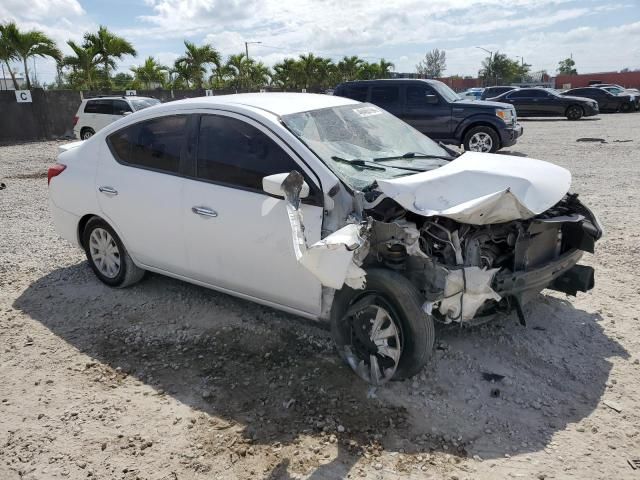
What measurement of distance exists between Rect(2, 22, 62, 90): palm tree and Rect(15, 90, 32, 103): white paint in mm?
3258

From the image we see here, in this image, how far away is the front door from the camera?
3650 mm

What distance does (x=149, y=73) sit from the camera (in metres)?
37.2

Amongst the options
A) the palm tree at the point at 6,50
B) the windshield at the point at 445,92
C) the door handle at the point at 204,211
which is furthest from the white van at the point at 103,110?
the door handle at the point at 204,211

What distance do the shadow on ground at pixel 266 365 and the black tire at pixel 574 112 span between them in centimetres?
2319

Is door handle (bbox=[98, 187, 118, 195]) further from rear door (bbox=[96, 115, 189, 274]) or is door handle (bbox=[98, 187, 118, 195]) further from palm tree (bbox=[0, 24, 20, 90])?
palm tree (bbox=[0, 24, 20, 90])

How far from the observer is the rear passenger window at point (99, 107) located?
57.2 ft

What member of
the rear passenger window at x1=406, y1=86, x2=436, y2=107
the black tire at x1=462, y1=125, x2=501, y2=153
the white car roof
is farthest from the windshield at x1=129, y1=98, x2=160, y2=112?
the white car roof

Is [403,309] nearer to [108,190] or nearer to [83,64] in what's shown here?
[108,190]

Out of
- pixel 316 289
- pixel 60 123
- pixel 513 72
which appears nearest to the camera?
pixel 316 289

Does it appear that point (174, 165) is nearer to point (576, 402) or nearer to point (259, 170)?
point (259, 170)

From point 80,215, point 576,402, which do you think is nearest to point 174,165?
point 80,215

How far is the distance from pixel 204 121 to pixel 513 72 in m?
81.8

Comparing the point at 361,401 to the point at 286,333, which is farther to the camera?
the point at 286,333

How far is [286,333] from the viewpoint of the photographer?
4.19 meters
